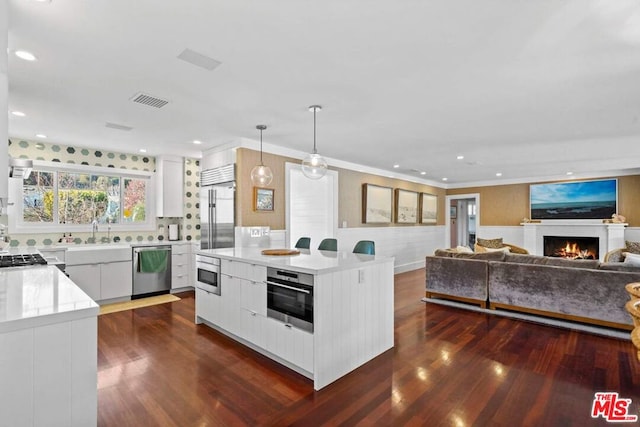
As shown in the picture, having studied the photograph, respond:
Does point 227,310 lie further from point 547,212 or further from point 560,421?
point 547,212

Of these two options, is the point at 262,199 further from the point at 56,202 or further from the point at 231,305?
the point at 56,202

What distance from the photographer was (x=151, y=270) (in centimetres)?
511

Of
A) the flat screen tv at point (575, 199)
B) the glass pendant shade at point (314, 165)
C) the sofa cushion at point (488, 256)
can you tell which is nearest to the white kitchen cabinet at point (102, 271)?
the glass pendant shade at point (314, 165)

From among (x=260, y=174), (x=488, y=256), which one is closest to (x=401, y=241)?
(x=488, y=256)

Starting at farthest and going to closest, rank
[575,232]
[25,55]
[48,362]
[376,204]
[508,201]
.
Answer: [508,201]
[575,232]
[376,204]
[25,55]
[48,362]

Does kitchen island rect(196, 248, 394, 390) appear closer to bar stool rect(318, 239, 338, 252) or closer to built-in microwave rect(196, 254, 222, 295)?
built-in microwave rect(196, 254, 222, 295)

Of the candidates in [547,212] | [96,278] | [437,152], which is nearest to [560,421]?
[437,152]

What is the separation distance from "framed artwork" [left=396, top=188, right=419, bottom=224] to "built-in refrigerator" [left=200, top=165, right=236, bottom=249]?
4313 mm

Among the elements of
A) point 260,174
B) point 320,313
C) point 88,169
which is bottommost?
point 320,313

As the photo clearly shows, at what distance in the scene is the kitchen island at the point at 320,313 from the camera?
2.42 metres

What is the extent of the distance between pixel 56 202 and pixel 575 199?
10.6 meters

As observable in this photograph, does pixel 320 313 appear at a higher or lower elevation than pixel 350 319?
higher

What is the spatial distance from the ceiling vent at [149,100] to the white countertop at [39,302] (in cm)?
179

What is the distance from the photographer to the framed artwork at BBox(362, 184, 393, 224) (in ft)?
22.1
